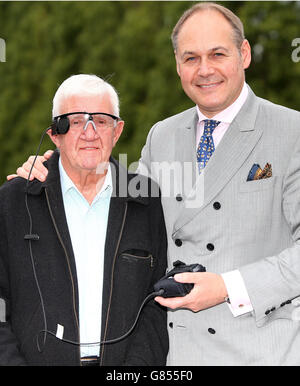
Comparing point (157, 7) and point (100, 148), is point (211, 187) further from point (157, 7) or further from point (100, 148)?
point (157, 7)

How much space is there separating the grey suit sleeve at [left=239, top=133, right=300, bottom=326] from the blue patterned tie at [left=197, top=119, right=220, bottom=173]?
55cm

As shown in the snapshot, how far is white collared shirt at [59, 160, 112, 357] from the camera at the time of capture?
3621mm

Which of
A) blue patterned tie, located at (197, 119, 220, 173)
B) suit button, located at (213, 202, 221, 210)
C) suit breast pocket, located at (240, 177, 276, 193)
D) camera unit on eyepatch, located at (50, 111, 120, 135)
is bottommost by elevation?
suit button, located at (213, 202, 221, 210)

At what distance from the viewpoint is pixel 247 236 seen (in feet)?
11.7

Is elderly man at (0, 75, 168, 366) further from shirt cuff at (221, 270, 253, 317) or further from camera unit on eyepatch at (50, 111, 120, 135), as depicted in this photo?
shirt cuff at (221, 270, 253, 317)

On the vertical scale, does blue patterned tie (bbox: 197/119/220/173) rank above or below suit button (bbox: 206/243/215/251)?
above

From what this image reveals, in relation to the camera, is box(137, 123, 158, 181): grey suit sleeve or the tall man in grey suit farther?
box(137, 123, 158, 181): grey suit sleeve

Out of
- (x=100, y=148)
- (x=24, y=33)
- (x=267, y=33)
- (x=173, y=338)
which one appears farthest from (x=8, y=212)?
(x=24, y=33)

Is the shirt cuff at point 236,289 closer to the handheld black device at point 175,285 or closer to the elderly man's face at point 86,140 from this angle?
the handheld black device at point 175,285

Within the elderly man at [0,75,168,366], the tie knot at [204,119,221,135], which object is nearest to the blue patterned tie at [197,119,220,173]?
the tie knot at [204,119,221,135]

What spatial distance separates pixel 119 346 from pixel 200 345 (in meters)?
0.49

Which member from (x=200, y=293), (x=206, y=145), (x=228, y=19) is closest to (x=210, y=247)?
(x=200, y=293)

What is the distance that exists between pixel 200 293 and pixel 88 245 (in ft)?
2.56

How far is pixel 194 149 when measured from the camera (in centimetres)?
389
